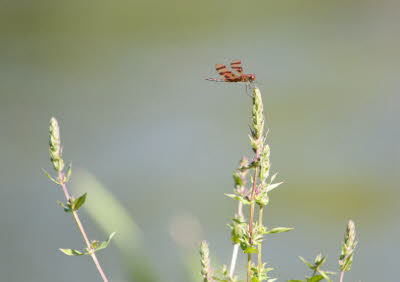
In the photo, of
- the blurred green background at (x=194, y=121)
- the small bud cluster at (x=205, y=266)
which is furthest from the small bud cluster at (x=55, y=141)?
the blurred green background at (x=194, y=121)

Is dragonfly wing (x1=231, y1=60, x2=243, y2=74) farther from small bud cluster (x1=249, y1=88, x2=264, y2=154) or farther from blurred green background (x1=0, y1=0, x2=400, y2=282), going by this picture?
blurred green background (x1=0, y1=0, x2=400, y2=282)

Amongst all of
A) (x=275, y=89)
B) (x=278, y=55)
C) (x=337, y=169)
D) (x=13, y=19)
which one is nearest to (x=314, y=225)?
(x=337, y=169)

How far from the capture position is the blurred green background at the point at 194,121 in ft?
6.97

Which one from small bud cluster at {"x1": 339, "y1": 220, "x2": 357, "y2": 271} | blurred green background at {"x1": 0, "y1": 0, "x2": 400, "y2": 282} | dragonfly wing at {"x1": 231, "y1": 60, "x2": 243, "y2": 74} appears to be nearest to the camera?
small bud cluster at {"x1": 339, "y1": 220, "x2": 357, "y2": 271}

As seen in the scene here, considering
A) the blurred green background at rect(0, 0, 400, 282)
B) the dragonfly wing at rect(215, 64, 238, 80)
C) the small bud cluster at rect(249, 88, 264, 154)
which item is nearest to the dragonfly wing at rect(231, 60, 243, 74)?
the dragonfly wing at rect(215, 64, 238, 80)

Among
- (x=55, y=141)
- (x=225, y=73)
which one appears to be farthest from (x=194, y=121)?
(x=55, y=141)

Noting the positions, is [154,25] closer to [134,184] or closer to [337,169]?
[134,184]

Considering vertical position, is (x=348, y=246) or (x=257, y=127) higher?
(x=257, y=127)

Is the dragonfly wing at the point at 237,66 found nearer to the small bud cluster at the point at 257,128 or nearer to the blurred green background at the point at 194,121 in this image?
the small bud cluster at the point at 257,128

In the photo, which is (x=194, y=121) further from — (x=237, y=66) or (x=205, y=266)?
(x=205, y=266)

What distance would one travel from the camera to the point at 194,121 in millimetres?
2541

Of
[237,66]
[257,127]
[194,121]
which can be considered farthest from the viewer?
[194,121]

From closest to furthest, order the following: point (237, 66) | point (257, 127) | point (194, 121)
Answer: point (257, 127), point (237, 66), point (194, 121)

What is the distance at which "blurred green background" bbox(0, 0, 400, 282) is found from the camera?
2125mm
